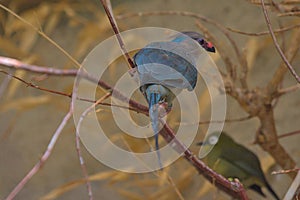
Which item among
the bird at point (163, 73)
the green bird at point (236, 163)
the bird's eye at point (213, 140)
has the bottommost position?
the green bird at point (236, 163)

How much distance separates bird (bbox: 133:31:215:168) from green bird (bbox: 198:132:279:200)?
0.39m

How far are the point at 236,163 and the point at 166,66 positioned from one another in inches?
21.2

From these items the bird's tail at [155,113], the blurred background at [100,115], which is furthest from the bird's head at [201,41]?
the blurred background at [100,115]

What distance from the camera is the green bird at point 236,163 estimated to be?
1476mm

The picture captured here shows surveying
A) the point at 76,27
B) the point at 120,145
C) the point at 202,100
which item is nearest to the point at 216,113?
the point at 202,100

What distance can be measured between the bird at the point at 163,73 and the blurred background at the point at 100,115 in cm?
68

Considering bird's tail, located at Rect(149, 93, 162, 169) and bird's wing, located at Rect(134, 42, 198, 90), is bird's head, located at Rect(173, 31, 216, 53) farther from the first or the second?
bird's tail, located at Rect(149, 93, 162, 169)

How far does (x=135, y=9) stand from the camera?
2.48 meters

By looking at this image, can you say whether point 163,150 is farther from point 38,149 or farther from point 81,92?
point 38,149

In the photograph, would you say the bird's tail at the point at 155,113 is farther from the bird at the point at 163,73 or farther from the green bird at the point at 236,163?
the green bird at the point at 236,163

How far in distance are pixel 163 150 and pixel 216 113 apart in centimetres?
19

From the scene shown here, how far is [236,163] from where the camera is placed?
1.49 metres

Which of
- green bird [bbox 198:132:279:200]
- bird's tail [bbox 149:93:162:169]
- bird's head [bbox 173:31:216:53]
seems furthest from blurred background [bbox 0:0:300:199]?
bird's tail [bbox 149:93:162:169]

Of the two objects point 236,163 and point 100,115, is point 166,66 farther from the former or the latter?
point 100,115
